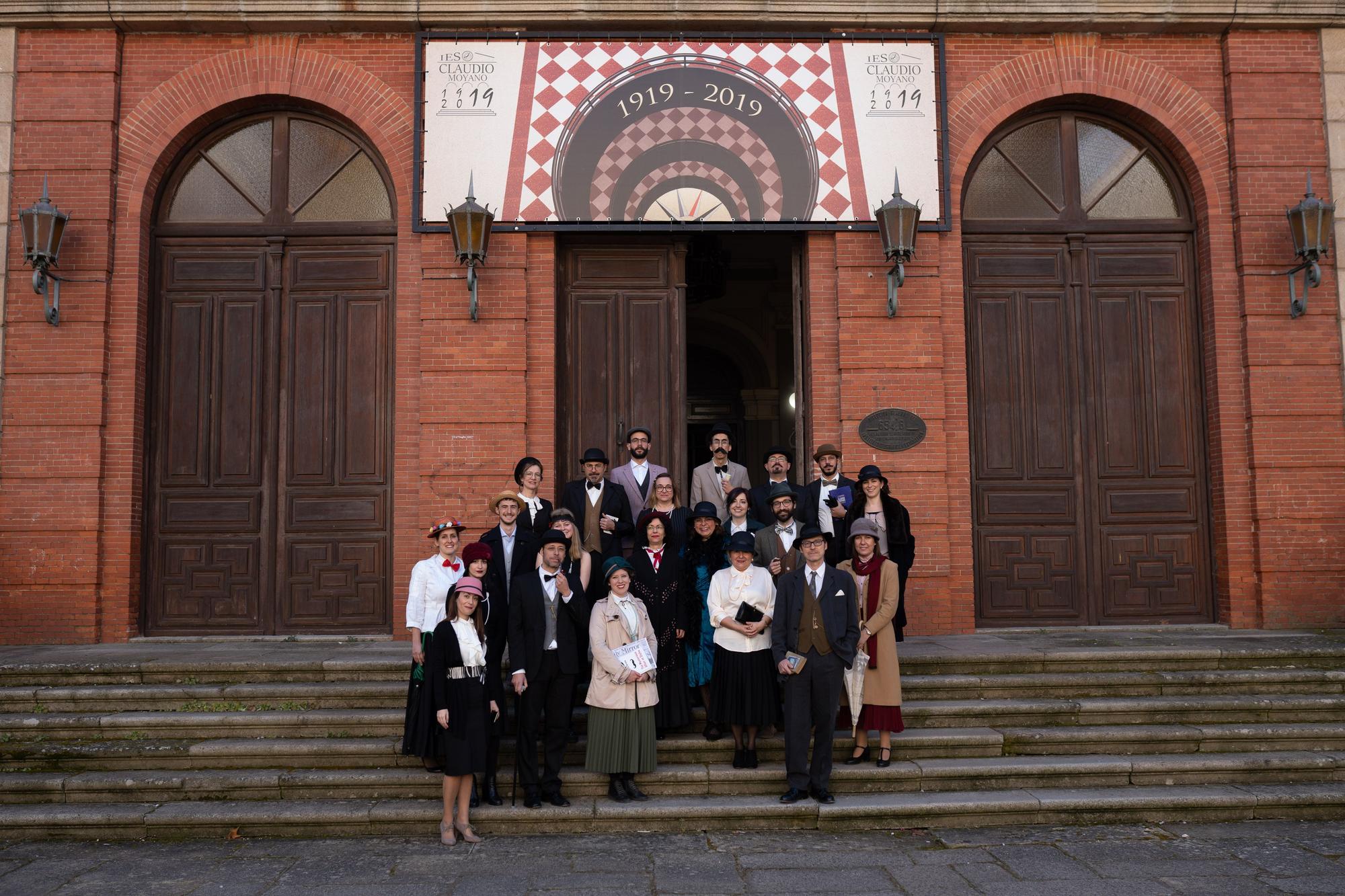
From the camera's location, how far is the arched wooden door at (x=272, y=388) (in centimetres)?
1041

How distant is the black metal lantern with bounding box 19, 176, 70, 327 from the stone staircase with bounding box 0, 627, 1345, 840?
11.8 feet

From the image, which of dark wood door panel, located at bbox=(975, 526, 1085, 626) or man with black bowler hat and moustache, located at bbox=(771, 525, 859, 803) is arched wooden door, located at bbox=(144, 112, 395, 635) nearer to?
man with black bowler hat and moustache, located at bbox=(771, 525, 859, 803)

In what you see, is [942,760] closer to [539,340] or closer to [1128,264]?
[539,340]

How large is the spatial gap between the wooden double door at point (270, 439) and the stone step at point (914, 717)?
8.40 feet

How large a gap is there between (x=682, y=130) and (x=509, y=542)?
17.3ft

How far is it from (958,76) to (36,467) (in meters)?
10.3

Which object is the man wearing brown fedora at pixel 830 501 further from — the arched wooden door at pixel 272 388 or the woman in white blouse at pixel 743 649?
the arched wooden door at pixel 272 388

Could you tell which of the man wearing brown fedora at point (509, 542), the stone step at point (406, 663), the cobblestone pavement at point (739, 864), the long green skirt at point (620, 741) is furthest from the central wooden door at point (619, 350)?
the cobblestone pavement at point (739, 864)

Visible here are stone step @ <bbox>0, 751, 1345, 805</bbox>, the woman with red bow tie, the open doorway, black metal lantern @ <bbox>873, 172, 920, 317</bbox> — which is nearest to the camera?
the woman with red bow tie

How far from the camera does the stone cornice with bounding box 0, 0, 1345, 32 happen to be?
1033cm

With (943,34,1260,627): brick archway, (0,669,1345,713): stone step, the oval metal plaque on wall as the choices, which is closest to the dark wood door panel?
the oval metal plaque on wall

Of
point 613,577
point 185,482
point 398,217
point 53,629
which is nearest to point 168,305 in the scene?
point 185,482

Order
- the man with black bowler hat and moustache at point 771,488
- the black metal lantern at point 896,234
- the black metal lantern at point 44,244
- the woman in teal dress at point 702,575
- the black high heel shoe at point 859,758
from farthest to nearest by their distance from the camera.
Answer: the black metal lantern at point 896,234
the black metal lantern at point 44,244
the man with black bowler hat and moustache at point 771,488
the woman in teal dress at point 702,575
the black high heel shoe at point 859,758

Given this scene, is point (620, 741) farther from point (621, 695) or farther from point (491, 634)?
point (491, 634)
